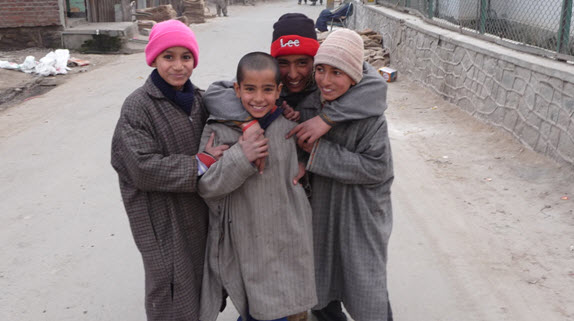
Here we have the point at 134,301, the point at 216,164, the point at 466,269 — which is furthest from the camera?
the point at 466,269

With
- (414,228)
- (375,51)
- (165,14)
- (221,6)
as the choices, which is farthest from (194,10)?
(414,228)

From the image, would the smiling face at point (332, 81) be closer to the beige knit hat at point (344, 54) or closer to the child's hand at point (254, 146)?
the beige knit hat at point (344, 54)

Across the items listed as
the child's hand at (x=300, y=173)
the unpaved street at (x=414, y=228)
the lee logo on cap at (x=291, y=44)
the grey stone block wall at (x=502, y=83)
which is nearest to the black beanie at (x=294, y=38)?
the lee logo on cap at (x=291, y=44)

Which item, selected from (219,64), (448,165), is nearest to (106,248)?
(448,165)

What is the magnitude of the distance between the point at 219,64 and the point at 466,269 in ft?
25.7

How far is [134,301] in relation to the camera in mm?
2979

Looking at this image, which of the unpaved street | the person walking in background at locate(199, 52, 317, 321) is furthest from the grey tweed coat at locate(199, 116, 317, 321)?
the unpaved street

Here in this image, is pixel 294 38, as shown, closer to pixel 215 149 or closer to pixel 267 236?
pixel 215 149

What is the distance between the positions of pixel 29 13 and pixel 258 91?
10.9m

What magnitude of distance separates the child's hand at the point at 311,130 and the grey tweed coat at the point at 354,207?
0.16 feet

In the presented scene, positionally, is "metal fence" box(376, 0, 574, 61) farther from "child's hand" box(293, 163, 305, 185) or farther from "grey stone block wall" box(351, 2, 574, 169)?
"child's hand" box(293, 163, 305, 185)

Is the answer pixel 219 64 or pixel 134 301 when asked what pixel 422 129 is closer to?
pixel 134 301

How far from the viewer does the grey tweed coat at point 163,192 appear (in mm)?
1976

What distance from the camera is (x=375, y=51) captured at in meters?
10.8
